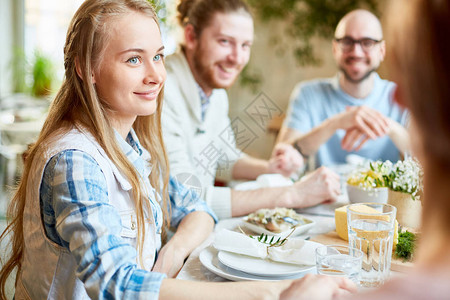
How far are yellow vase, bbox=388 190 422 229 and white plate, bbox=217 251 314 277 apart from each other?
1.40ft

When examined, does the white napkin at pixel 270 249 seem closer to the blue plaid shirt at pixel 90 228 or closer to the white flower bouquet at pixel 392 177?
the blue plaid shirt at pixel 90 228

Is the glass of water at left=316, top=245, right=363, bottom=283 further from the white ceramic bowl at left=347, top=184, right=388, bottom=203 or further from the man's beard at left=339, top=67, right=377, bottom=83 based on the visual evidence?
the man's beard at left=339, top=67, right=377, bottom=83

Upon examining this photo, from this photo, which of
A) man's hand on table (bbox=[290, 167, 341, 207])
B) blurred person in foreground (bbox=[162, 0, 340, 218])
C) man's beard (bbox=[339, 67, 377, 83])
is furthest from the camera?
man's beard (bbox=[339, 67, 377, 83])

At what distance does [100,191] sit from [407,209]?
860mm

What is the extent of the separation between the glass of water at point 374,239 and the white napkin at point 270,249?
0.10 m

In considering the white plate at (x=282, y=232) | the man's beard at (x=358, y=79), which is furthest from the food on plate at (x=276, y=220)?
the man's beard at (x=358, y=79)

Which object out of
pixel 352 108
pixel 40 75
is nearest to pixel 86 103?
pixel 352 108

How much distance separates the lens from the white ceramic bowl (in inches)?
59.7

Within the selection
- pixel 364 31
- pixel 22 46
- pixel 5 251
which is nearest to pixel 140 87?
pixel 5 251

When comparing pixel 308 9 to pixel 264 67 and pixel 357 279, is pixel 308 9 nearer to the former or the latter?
pixel 264 67

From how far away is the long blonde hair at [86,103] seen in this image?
3.71ft

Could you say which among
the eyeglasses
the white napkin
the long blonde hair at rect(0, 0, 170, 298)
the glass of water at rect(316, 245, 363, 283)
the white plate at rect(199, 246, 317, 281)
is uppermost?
the eyeglasses

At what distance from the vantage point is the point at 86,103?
1.15m

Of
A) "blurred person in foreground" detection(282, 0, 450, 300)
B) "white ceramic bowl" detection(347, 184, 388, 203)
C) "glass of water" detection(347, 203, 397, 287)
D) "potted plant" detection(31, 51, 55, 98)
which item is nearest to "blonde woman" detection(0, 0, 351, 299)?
"glass of water" detection(347, 203, 397, 287)
